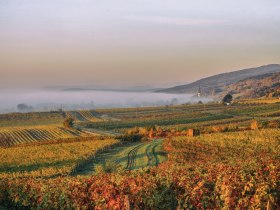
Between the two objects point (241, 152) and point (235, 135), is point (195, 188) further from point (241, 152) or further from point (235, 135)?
point (235, 135)

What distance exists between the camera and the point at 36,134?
9444cm

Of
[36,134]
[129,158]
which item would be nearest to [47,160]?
[129,158]

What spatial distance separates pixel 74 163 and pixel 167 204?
2525cm

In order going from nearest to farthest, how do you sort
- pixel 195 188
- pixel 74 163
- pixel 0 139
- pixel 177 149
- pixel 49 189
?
pixel 195 188, pixel 49 189, pixel 74 163, pixel 177 149, pixel 0 139

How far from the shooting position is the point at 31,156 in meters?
50.8

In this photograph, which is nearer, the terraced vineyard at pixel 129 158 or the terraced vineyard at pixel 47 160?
the terraced vineyard at pixel 47 160

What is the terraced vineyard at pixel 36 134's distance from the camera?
282ft

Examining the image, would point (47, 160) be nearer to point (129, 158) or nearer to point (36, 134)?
point (129, 158)

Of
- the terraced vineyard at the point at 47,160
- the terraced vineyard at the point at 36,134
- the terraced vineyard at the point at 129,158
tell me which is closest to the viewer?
the terraced vineyard at the point at 47,160

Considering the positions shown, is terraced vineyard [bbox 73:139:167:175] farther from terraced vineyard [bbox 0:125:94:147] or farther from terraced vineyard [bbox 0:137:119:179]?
terraced vineyard [bbox 0:125:94:147]

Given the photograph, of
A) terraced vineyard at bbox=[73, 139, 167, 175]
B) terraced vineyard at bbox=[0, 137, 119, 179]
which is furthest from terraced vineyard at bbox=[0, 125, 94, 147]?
terraced vineyard at bbox=[73, 139, 167, 175]

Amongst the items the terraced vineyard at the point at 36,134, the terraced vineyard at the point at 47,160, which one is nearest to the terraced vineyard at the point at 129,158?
the terraced vineyard at the point at 47,160

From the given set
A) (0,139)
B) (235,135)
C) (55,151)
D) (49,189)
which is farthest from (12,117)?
(49,189)

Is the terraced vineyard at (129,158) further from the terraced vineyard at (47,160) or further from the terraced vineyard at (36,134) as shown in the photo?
the terraced vineyard at (36,134)
